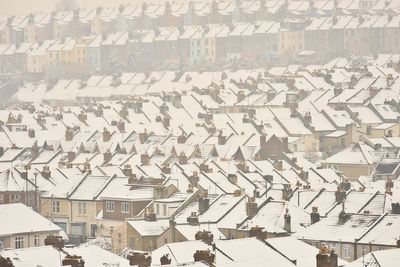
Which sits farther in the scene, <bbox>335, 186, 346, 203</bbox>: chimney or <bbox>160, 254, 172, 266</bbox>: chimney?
<bbox>335, 186, 346, 203</bbox>: chimney

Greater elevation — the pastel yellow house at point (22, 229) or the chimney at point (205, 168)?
the chimney at point (205, 168)

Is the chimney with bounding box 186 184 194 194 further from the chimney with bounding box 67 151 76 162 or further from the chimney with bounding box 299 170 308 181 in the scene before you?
the chimney with bounding box 67 151 76 162

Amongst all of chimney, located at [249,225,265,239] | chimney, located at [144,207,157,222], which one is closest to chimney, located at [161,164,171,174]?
chimney, located at [144,207,157,222]

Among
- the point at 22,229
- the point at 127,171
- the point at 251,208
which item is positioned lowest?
the point at 22,229

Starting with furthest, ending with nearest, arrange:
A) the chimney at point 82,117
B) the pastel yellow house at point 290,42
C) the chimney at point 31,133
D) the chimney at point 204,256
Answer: the pastel yellow house at point 290,42, the chimney at point 82,117, the chimney at point 31,133, the chimney at point 204,256

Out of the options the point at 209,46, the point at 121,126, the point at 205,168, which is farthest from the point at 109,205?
the point at 209,46

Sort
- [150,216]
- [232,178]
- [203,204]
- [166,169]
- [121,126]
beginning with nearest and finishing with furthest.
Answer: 1. [150,216]
2. [203,204]
3. [232,178]
4. [166,169]
5. [121,126]

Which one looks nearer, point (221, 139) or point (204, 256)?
point (204, 256)

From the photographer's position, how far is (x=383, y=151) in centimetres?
8219

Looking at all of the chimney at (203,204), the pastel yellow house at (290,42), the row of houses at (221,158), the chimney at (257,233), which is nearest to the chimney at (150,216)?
the row of houses at (221,158)

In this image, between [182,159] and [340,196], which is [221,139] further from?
[340,196]

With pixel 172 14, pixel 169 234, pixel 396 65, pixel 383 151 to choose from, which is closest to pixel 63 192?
pixel 169 234

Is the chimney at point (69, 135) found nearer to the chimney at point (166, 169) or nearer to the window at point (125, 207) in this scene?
the chimney at point (166, 169)

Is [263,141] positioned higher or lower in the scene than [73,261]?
higher
